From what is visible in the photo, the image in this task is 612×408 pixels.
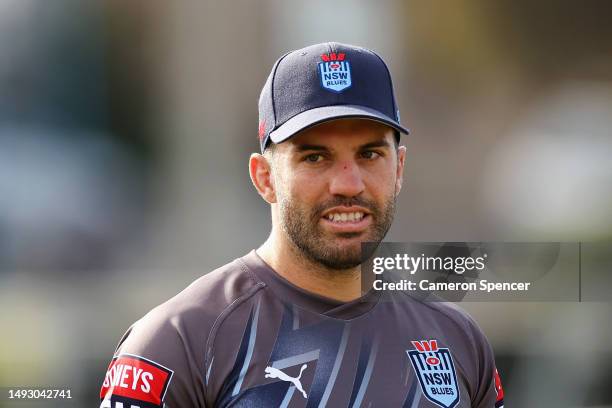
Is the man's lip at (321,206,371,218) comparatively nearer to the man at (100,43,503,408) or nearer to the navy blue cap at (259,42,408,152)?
the man at (100,43,503,408)

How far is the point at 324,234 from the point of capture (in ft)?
5.60

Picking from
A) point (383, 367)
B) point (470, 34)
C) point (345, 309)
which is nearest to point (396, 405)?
point (383, 367)

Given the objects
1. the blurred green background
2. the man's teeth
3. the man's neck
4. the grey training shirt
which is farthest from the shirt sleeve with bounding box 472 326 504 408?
the blurred green background

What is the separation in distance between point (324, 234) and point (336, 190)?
10cm

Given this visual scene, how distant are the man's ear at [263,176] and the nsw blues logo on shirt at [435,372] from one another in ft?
1.50

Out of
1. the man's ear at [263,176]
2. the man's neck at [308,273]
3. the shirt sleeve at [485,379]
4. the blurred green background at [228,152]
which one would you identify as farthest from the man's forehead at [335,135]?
the blurred green background at [228,152]

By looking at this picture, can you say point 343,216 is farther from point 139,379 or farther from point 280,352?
point 139,379

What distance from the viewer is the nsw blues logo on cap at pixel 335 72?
1.75 m

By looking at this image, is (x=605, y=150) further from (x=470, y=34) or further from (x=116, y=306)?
(x=116, y=306)

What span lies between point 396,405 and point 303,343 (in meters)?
0.23

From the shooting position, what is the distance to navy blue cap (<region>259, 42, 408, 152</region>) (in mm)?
1721

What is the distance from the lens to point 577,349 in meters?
3.11

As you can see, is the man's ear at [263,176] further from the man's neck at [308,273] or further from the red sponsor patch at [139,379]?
the red sponsor patch at [139,379]

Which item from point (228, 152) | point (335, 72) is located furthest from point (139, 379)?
point (228, 152)
